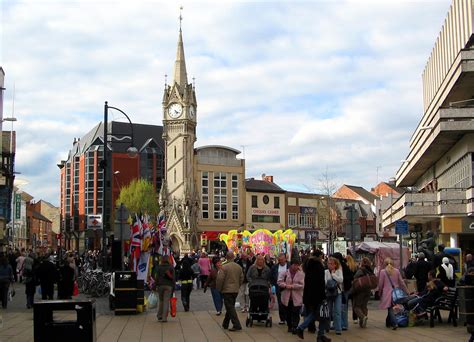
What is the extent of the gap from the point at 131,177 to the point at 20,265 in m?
78.2

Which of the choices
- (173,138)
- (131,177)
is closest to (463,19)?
(173,138)

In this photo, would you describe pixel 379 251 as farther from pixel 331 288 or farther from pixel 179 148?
pixel 179 148

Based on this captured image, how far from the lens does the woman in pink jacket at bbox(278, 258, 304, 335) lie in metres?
16.1

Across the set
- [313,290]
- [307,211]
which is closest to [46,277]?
[313,290]

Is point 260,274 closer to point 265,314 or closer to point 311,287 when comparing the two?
point 265,314

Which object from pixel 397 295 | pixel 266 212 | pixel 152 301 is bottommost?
pixel 152 301

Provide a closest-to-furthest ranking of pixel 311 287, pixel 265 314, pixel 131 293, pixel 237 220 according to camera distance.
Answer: pixel 311 287 → pixel 265 314 → pixel 131 293 → pixel 237 220

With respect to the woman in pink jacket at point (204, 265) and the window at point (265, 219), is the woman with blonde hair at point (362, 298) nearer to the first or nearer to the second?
the woman in pink jacket at point (204, 265)

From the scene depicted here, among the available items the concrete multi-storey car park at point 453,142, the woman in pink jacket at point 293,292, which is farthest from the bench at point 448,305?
the concrete multi-storey car park at point 453,142

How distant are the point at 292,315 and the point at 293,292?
0.63m

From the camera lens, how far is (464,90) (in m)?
38.8

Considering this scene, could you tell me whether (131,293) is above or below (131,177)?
below

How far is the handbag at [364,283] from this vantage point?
16.6 meters

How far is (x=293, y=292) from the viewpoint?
52.9 ft
